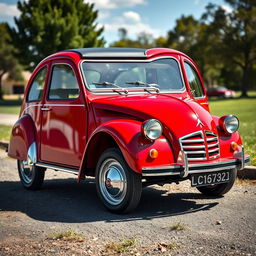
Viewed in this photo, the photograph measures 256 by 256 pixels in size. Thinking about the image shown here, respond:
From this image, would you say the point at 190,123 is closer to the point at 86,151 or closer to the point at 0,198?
the point at 86,151

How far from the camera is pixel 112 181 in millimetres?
5492

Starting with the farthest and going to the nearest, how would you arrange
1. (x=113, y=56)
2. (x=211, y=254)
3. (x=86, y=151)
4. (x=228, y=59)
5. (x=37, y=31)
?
(x=228, y=59) < (x=37, y=31) < (x=113, y=56) < (x=86, y=151) < (x=211, y=254)

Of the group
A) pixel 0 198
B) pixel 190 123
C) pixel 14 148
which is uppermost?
pixel 190 123

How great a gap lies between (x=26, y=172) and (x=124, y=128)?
8.68 feet

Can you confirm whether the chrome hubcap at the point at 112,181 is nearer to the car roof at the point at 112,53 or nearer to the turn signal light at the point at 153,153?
the turn signal light at the point at 153,153

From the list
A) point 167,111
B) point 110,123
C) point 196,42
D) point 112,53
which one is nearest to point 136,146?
point 110,123

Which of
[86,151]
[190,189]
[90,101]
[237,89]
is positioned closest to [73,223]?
[86,151]

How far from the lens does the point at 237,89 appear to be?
84.6 meters

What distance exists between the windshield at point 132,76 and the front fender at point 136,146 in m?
1.03

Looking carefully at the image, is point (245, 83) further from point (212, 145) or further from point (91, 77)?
point (212, 145)

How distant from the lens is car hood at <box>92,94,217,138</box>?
5.38m

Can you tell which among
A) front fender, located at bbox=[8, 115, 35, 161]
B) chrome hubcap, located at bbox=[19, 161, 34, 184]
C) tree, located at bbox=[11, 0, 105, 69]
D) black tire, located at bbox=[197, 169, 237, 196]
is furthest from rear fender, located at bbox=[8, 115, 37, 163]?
tree, located at bbox=[11, 0, 105, 69]

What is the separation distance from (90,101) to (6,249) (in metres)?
2.35

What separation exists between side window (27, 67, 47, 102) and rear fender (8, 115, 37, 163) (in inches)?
13.9
